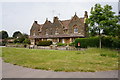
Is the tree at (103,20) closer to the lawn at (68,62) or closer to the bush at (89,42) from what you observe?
the bush at (89,42)

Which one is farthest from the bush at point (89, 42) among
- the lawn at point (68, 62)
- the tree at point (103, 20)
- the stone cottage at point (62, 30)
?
the lawn at point (68, 62)

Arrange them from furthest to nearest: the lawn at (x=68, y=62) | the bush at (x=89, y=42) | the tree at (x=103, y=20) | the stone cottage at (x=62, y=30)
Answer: the stone cottage at (x=62, y=30), the bush at (x=89, y=42), the tree at (x=103, y=20), the lawn at (x=68, y=62)

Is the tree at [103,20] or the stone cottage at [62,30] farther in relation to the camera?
the stone cottage at [62,30]

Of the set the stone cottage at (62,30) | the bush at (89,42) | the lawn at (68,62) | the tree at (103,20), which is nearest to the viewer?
the lawn at (68,62)

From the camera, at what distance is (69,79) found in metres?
4.89

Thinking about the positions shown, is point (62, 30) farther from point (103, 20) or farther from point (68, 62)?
point (68, 62)

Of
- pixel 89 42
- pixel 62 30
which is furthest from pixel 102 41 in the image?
pixel 62 30

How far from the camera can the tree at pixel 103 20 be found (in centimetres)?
1944

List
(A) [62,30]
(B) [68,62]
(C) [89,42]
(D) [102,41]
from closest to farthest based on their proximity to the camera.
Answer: (B) [68,62] → (D) [102,41] → (C) [89,42] → (A) [62,30]

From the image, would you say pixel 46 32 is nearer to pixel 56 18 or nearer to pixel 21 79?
pixel 56 18

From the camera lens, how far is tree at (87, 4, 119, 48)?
19.4m

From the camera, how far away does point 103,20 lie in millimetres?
19969

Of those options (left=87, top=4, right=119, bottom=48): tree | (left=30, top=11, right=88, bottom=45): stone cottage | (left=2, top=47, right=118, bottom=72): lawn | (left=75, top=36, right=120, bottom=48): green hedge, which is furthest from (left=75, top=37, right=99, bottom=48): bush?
(left=2, top=47, right=118, bottom=72): lawn

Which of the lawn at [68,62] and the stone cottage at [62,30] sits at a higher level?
the stone cottage at [62,30]
